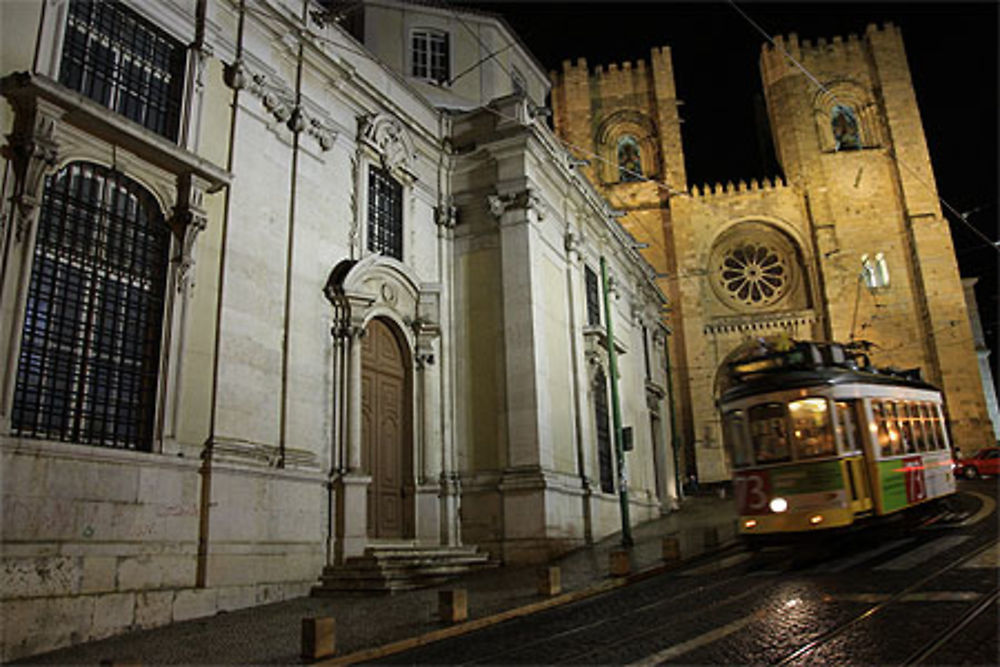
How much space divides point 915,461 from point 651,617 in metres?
7.89

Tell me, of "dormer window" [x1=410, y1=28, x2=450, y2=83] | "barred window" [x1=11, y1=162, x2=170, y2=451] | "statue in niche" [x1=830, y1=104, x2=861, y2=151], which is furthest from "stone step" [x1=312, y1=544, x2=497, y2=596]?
"statue in niche" [x1=830, y1=104, x2=861, y2=151]

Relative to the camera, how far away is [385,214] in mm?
14844

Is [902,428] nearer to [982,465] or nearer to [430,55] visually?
[430,55]

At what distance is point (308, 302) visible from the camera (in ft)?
39.7

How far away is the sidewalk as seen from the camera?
22.5 ft

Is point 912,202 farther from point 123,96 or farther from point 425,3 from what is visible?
point 123,96

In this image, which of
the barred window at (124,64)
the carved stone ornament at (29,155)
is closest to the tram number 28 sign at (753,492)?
the barred window at (124,64)

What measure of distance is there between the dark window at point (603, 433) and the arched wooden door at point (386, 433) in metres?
6.25

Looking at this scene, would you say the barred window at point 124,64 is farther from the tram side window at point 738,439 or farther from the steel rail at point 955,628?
the steel rail at point 955,628

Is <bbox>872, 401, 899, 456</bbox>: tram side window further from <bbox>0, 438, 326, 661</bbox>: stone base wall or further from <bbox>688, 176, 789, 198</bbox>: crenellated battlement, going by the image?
<bbox>688, 176, 789, 198</bbox>: crenellated battlement

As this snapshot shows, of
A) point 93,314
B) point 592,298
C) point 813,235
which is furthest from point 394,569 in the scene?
point 813,235

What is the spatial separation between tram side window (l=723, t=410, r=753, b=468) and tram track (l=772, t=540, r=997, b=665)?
3402 mm

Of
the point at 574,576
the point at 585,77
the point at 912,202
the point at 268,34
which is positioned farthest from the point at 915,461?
the point at 585,77

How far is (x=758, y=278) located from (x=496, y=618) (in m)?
36.5
